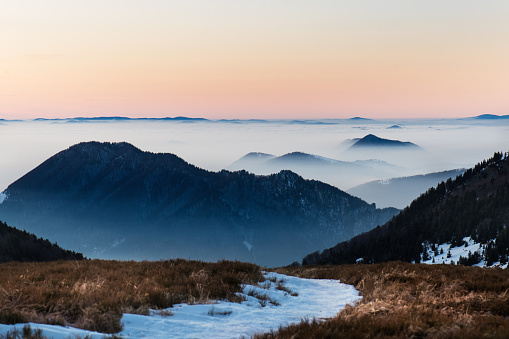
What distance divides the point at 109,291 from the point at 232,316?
277 centimetres

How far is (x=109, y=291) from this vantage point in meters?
8.32

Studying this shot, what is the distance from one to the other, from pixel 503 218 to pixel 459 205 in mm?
23347

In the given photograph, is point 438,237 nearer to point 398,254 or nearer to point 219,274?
point 398,254

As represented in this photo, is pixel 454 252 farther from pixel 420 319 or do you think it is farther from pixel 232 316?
pixel 420 319

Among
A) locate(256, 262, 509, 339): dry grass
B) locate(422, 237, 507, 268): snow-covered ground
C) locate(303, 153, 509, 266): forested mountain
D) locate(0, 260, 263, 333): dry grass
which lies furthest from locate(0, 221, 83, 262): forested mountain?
locate(303, 153, 509, 266): forested mountain

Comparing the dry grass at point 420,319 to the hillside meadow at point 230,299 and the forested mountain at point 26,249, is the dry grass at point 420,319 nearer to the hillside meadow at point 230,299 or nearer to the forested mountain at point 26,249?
the hillside meadow at point 230,299

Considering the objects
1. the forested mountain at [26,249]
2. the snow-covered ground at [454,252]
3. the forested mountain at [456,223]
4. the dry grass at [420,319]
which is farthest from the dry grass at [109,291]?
the snow-covered ground at [454,252]

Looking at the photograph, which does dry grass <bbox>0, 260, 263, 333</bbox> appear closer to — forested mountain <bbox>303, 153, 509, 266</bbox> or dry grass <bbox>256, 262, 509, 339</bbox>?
dry grass <bbox>256, 262, 509, 339</bbox>

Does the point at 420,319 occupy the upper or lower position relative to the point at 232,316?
upper

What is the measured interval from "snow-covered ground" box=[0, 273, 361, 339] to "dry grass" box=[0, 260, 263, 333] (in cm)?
37

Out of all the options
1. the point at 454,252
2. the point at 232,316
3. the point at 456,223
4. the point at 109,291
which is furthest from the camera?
the point at 456,223

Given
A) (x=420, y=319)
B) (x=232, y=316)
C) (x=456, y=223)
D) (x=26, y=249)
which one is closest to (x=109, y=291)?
(x=232, y=316)

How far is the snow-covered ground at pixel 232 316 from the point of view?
6258mm

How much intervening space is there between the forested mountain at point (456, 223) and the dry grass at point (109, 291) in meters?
Result: 48.6
